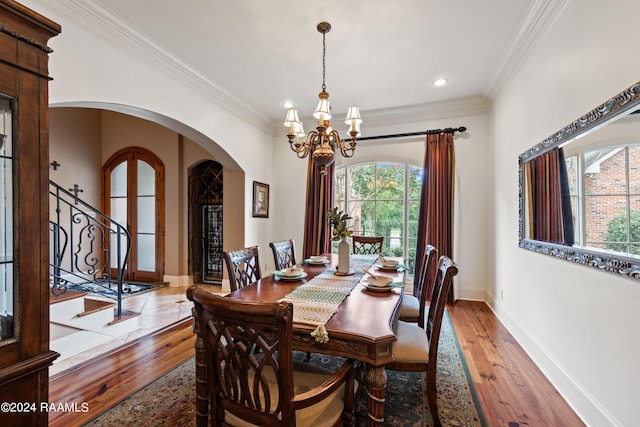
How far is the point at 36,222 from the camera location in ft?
3.71

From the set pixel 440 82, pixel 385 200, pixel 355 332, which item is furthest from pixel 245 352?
pixel 385 200

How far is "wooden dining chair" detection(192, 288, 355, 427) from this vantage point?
0.96m

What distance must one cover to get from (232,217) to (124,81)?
2451 mm

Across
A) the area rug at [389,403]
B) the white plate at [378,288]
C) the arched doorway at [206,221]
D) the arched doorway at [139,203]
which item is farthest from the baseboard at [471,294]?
the arched doorway at [139,203]

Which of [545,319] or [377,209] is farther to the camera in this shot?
[377,209]

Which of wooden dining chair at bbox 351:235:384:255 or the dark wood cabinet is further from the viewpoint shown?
wooden dining chair at bbox 351:235:384:255

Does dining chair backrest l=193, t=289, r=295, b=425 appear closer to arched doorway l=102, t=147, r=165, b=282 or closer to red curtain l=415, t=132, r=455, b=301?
red curtain l=415, t=132, r=455, b=301

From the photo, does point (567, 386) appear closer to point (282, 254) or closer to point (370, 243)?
point (370, 243)

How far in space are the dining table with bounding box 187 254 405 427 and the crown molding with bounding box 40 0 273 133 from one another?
242 centimetres

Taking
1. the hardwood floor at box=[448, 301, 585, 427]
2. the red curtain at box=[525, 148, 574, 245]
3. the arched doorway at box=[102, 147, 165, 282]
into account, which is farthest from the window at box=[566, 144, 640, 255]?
the arched doorway at box=[102, 147, 165, 282]

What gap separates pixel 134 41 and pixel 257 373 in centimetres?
301

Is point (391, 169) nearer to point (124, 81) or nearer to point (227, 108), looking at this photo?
point (227, 108)

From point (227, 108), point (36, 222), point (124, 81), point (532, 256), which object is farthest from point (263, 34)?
point (532, 256)

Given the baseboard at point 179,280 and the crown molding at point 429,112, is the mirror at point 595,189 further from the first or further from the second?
the baseboard at point 179,280
